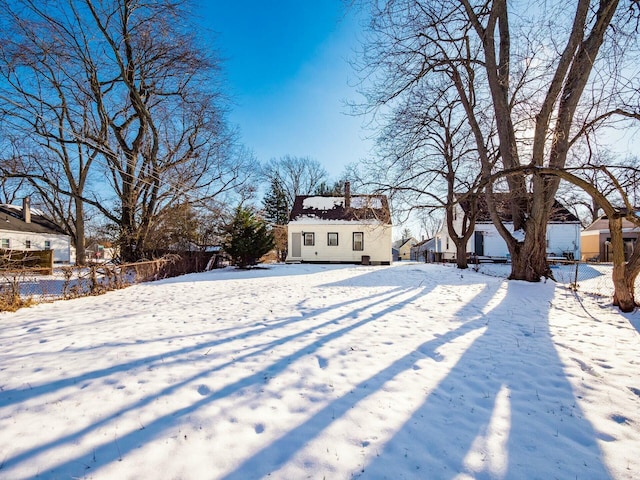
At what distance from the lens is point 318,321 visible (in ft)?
17.8

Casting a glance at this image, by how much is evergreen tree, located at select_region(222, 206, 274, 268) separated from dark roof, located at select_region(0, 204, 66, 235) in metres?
23.6

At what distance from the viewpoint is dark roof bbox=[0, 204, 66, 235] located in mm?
26666

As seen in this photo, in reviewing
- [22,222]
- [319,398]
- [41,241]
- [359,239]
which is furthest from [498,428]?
[41,241]

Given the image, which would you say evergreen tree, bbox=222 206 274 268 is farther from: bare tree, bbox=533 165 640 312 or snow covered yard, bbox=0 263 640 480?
bare tree, bbox=533 165 640 312

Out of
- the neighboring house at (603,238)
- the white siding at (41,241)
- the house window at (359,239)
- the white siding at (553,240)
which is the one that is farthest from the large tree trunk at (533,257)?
the white siding at (41,241)

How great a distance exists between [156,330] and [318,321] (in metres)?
2.67

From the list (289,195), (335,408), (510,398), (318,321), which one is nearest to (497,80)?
(318,321)

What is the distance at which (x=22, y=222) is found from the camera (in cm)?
2852

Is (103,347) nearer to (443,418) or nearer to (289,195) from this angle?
(443,418)

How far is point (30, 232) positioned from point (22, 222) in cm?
135

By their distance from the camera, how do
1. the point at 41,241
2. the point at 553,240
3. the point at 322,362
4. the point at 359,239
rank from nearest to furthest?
the point at 322,362, the point at 359,239, the point at 553,240, the point at 41,241

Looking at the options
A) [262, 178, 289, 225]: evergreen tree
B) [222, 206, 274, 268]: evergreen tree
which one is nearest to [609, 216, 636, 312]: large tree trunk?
[222, 206, 274, 268]: evergreen tree

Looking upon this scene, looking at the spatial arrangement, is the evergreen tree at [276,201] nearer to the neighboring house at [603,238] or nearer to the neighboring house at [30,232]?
the neighboring house at [30,232]

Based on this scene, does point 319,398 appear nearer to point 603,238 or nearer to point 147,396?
Result: point 147,396
